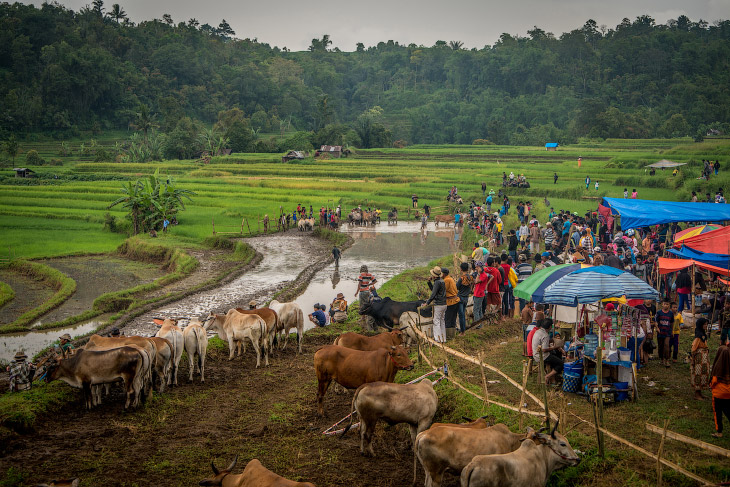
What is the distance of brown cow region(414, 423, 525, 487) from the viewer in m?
7.32

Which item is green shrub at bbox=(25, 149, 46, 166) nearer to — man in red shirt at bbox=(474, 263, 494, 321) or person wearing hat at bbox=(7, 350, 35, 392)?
person wearing hat at bbox=(7, 350, 35, 392)

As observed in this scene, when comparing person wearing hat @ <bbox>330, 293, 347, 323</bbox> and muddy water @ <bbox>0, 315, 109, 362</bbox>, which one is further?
muddy water @ <bbox>0, 315, 109, 362</bbox>

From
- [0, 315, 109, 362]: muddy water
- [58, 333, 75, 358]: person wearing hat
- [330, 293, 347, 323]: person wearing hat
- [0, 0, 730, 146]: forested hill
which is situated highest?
[0, 0, 730, 146]: forested hill

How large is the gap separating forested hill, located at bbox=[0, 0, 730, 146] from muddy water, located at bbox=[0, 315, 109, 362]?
63.5 m

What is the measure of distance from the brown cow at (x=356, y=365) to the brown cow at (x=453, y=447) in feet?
8.40

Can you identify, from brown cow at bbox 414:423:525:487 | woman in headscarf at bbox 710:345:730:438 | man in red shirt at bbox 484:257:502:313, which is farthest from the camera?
man in red shirt at bbox 484:257:502:313

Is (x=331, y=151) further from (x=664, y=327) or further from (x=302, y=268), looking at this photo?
(x=664, y=327)

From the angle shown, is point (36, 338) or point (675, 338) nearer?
point (675, 338)

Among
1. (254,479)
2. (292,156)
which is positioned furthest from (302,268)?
(292,156)

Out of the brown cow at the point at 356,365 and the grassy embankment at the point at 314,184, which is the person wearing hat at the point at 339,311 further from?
the grassy embankment at the point at 314,184

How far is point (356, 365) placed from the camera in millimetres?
10203

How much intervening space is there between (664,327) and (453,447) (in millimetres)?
6562

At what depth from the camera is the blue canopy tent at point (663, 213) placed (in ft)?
57.7

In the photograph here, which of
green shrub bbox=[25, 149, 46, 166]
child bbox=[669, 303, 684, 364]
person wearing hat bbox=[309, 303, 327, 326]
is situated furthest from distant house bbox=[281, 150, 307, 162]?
child bbox=[669, 303, 684, 364]
